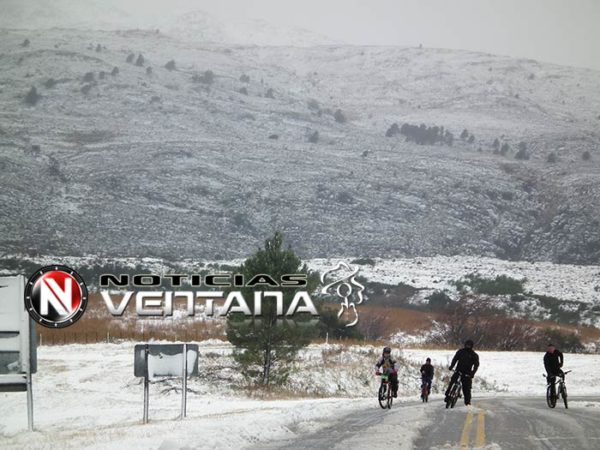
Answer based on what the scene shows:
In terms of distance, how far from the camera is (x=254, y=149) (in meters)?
162

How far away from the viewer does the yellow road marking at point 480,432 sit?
16.7 m

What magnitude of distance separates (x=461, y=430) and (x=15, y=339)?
8.92m

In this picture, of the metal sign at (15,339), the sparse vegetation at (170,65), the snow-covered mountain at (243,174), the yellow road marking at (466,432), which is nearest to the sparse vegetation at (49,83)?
the snow-covered mountain at (243,174)

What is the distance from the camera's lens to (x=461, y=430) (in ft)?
61.2

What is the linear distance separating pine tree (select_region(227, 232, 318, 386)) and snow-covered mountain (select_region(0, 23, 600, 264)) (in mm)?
74691

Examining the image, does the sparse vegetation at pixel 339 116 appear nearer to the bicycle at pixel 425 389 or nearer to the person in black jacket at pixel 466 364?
the bicycle at pixel 425 389

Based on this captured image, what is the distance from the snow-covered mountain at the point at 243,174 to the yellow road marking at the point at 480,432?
91112mm

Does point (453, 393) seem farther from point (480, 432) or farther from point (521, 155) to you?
point (521, 155)

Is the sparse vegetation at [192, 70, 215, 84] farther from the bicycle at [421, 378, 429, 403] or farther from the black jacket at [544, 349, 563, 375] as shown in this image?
the black jacket at [544, 349, 563, 375]

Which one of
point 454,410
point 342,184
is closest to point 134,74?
point 342,184

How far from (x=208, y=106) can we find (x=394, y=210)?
5145 centimetres

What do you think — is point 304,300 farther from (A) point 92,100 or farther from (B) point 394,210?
(A) point 92,100

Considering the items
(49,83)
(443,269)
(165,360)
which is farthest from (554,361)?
(49,83)

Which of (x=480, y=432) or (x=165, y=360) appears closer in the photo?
(x=480, y=432)
